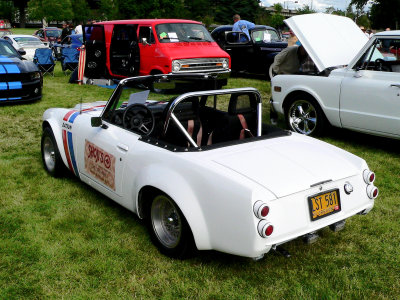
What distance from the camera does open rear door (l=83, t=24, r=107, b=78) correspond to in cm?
1168

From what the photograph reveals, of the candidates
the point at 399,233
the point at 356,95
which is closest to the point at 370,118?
the point at 356,95

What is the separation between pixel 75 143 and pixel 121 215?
929mm

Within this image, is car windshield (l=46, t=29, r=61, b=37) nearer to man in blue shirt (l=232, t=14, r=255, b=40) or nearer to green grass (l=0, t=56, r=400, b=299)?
man in blue shirt (l=232, t=14, r=255, b=40)

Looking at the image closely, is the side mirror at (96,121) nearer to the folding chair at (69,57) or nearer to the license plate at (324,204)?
the license plate at (324,204)

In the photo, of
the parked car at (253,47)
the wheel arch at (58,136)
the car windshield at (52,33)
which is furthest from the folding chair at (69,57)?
the car windshield at (52,33)

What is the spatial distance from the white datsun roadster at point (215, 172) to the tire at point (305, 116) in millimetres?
3126

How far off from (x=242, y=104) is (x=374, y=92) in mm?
2986

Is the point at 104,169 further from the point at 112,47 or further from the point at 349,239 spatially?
the point at 112,47

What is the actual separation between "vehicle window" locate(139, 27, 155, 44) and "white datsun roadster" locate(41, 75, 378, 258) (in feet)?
21.7

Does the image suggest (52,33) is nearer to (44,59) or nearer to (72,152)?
(44,59)

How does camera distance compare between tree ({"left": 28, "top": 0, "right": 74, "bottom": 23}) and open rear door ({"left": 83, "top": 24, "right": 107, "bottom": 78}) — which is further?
tree ({"left": 28, "top": 0, "right": 74, "bottom": 23})

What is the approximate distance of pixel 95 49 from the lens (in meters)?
11.7

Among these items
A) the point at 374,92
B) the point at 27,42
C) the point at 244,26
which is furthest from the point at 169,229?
the point at 27,42

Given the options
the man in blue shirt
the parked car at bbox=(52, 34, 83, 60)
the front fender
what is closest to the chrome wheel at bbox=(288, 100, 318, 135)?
the front fender
